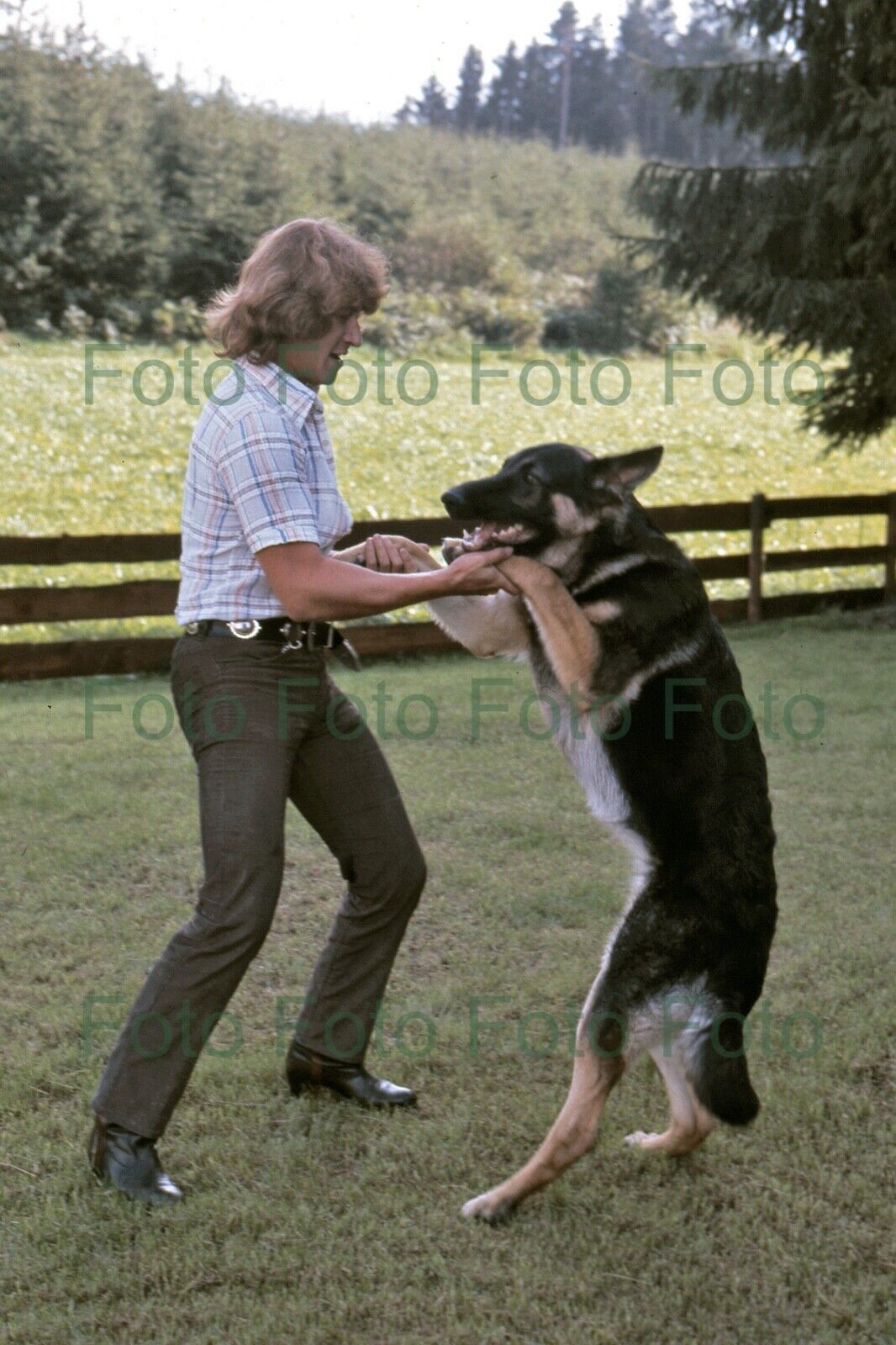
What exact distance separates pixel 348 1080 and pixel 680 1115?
95 cm

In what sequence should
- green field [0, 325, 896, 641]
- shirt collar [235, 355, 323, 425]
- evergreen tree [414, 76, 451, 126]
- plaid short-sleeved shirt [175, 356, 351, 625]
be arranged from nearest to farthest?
plaid short-sleeved shirt [175, 356, 351, 625] < shirt collar [235, 355, 323, 425] < green field [0, 325, 896, 641] < evergreen tree [414, 76, 451, 126]

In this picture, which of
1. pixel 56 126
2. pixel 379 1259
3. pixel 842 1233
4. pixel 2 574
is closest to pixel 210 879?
pixel 379 1259

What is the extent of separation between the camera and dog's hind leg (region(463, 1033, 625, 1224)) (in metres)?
2.95

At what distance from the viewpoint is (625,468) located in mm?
3373

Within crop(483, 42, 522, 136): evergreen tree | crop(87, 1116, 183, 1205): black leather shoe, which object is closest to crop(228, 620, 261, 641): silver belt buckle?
crop(87, 1116, 183, 1205): black leather shoe

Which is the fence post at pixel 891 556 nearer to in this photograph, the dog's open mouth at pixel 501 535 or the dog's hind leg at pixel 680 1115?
the dog's open mouth at pixel 501 535

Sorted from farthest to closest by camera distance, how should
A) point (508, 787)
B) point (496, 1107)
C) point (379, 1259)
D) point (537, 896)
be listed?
point (508, 787), point (537, 896), point (496, 1107), point (379, 1259)

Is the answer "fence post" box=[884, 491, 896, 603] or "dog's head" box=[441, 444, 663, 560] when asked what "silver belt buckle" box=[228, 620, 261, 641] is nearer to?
"dog's head" box=[441, 444, 663, 560]

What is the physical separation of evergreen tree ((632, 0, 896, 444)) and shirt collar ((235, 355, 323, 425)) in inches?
372

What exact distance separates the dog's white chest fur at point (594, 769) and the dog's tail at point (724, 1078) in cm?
59

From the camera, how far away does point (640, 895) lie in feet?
10.3

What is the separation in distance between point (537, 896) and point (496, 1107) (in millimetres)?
1602

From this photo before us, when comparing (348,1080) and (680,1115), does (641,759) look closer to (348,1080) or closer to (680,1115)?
(680,1115)

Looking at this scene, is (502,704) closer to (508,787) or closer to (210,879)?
(508,787)
